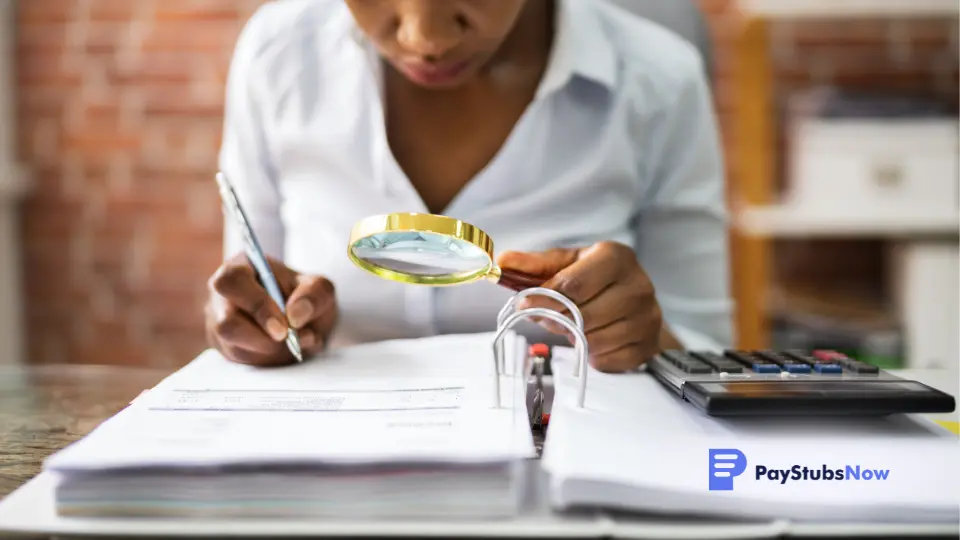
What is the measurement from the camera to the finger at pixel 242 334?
556 mm

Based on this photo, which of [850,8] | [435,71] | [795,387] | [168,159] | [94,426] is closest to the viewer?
[795,387]

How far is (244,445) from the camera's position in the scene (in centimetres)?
36

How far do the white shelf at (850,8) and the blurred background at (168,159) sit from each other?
12cm

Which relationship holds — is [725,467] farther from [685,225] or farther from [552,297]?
[685,225]

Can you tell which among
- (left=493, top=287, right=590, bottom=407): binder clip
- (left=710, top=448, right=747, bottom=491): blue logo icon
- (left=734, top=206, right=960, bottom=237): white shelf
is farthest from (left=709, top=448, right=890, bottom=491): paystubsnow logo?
(left=734, top=206, right=960, bottom=237): white shelf

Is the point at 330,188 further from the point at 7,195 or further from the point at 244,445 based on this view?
the point at 7,195

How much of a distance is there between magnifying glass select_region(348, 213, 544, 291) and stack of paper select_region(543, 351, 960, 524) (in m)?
0.09

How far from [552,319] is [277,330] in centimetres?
18

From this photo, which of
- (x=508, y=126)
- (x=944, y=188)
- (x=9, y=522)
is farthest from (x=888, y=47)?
(x=9, y=522)

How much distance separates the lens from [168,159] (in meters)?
1.68

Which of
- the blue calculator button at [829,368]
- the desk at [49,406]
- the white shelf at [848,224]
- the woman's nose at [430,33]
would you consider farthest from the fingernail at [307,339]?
the white shelf at [848,224]

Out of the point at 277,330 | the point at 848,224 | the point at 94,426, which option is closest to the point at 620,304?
the point at 277,330

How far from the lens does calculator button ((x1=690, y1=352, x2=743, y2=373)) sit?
0.49m

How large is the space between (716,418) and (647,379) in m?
0.11
